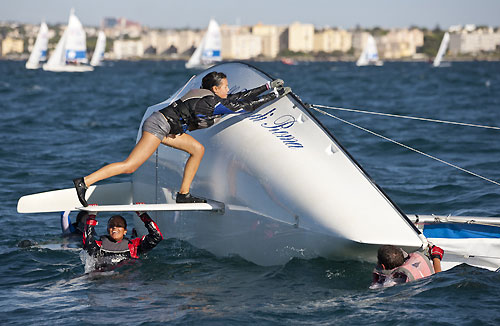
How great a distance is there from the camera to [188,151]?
7.34 meters

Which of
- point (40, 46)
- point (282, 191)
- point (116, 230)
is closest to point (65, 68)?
point (40, 46)

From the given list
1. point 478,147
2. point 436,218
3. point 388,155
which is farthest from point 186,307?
point 478,147

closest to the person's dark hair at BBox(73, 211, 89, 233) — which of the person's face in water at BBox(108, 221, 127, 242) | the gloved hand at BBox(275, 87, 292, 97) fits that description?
the person's face in water at BBox(108, 221, 127, 242)

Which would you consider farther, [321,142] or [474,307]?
[321,142]

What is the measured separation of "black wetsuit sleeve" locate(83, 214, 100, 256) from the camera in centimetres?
738

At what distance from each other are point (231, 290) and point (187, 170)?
133cm

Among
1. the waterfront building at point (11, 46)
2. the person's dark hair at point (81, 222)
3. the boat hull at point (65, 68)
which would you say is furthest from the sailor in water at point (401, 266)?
the waterfront building at point (11, 46)

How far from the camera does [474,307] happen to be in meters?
5.98

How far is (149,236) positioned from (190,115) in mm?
1342

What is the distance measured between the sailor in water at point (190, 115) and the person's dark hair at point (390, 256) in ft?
5.98

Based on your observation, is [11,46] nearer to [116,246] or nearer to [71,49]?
[71,49]

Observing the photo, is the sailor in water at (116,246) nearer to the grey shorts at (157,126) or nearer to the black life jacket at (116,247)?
the black life jacket at (116,247)

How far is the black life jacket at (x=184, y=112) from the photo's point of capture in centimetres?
709

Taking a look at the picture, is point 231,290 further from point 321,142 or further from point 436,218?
point 436,218
